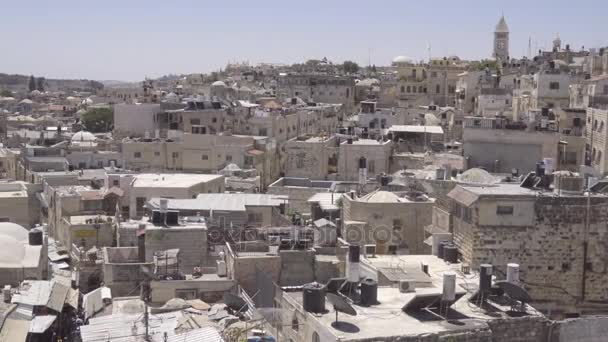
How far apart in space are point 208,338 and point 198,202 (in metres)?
12.0

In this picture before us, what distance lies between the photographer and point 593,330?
14031mm

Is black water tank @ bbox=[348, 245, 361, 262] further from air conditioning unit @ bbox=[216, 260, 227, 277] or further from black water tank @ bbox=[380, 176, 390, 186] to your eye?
black water tank @ bbox=[380, 176, 390, 186]

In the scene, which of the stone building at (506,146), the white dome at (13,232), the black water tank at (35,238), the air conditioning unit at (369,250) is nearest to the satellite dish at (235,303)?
the air conditioning unit at (369,250)

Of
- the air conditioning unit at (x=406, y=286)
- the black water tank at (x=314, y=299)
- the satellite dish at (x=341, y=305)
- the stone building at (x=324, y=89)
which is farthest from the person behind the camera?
the stone building at (x=324, y=89)

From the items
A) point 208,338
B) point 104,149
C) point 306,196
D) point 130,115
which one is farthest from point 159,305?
point 130,115

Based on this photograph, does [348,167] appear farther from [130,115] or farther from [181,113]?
[130,115]

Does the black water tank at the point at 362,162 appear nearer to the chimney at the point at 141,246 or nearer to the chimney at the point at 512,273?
the chimney at the point at 141,246

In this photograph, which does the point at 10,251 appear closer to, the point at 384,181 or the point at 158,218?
the point at 158,218

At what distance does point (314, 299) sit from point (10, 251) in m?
10.1

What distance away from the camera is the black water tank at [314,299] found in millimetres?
13484

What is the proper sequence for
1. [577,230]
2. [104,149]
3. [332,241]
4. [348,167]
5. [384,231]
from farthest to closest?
[104,149] → [348,167] → [384,231] → [332,241] → [577,230]

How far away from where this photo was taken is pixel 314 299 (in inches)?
533

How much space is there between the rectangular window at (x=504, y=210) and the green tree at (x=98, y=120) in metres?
57.9

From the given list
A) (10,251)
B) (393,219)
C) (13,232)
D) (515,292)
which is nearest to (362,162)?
(393,219)
